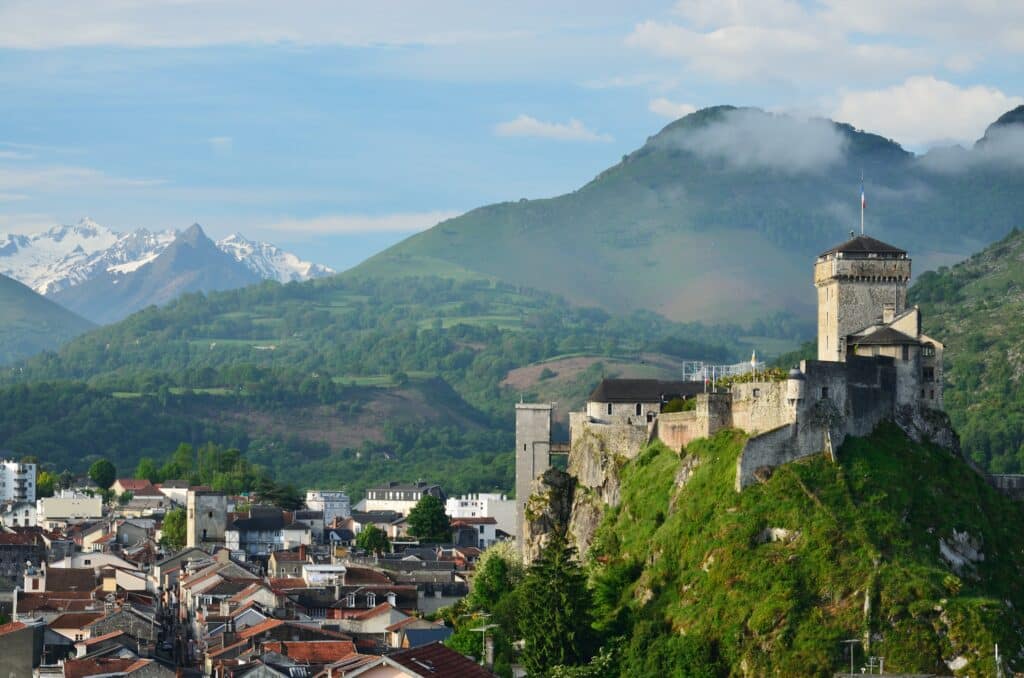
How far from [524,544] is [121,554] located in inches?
1588

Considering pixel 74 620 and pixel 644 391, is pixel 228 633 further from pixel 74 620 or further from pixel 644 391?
pixel 644 391

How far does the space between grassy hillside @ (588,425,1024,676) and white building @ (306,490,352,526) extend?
8632 cm

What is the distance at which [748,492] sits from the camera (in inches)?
3403

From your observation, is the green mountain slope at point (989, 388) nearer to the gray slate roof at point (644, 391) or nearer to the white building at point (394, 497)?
the white building at point (394, 497)

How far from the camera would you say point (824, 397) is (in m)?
86.0

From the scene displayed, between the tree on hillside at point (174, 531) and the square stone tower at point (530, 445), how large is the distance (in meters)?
42.0

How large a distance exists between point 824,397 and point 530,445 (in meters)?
27.7

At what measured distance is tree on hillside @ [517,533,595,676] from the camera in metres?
84.3

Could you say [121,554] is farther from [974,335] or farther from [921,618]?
[974,335]

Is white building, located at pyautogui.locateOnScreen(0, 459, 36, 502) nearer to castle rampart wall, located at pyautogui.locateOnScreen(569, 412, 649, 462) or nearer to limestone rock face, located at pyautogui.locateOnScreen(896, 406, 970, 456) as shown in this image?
castle rampart wall, located at pyautogui.locateOnScreen(569, 412, 649, 462)

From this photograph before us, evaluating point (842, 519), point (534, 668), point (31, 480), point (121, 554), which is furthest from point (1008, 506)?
point (31, 480)

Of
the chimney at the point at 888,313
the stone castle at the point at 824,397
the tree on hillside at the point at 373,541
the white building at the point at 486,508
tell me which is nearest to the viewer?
the stone castle at the point at 824,397

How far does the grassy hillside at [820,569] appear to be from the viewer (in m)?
78.8

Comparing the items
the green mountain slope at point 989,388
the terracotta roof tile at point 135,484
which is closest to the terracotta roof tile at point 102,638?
A: the green mountain slope at point 989,388
